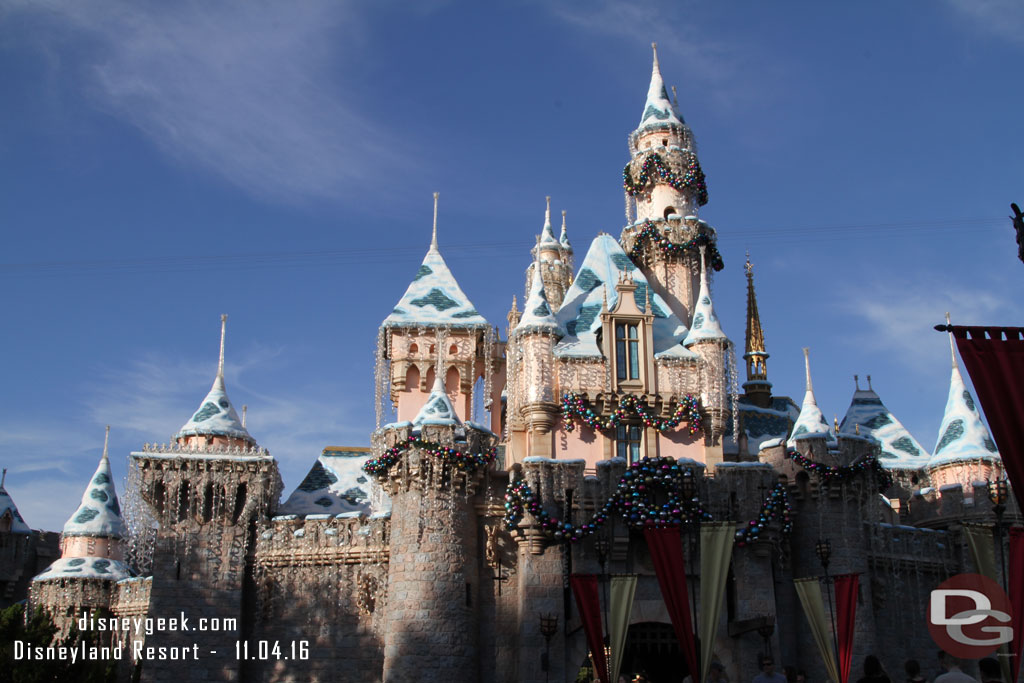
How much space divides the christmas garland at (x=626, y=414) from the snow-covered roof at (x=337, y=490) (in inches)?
242

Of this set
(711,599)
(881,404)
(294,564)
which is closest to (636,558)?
(711,599)

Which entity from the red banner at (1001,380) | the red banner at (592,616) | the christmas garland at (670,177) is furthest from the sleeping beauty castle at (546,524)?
the red banner at (1001,380)

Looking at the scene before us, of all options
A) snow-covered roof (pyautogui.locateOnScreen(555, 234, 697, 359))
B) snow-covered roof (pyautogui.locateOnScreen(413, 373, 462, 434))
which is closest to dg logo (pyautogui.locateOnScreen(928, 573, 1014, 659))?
snow-covered roof (pyautogui.locateOnScreen(555, 234, 697, 359))

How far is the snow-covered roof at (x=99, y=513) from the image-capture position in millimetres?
36938

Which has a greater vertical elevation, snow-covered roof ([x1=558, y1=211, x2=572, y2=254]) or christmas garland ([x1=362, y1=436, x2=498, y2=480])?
snow-covered roof ([x1=558, y1=211, x2=572, y2=254])

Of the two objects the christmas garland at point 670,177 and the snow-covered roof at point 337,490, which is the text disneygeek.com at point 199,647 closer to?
the snow-covered roof at point 337,490

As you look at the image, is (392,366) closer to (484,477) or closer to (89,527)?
(484,477)

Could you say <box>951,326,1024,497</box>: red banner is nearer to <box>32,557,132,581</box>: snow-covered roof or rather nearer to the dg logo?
the dg logo

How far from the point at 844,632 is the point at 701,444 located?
36.5ft

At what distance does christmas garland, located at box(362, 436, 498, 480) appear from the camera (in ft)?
92.1

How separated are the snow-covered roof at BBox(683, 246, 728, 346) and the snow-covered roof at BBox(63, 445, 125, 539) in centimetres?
2094

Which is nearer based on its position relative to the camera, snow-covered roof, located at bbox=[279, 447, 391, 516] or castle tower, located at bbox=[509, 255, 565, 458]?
castle tower, located at bbox=[509, 255, 565, 458]

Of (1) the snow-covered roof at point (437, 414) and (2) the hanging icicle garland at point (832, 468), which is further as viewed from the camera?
(2) the hanging icicle garland at point (832, 468)

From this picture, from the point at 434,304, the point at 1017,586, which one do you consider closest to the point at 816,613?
the point at 1017,586
